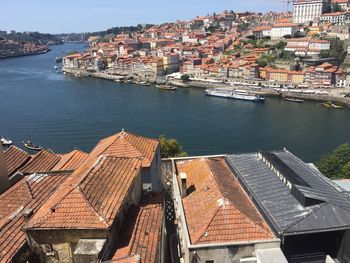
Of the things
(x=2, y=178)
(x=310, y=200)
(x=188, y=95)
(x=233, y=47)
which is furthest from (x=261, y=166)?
(x=233, y=47)

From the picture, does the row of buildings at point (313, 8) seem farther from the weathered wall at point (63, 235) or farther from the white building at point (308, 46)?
the weathered wall at point (63, 235)

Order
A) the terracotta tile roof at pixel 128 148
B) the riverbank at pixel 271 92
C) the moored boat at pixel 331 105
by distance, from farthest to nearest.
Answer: the riverbank at pixel 271 92 → the moored boat at pixel 331 105 → the terracotta tile roof at pixel 128 148

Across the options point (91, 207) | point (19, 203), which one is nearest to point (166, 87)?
point (19, 203)

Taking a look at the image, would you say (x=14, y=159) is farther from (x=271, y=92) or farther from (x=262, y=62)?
(x=262, y=62)

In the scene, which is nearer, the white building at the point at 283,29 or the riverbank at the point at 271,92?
the riverbank at the point at 271,92

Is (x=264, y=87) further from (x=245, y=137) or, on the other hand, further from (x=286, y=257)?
(x=286, y=257)

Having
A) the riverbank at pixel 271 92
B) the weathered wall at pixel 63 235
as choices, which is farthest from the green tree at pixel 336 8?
the weathered wall at pixel 63 235

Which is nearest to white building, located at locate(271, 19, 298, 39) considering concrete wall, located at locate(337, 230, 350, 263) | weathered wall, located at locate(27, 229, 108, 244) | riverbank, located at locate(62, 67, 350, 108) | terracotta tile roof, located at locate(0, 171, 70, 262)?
riverbank, located at locate(62, 67, 350, 108)
